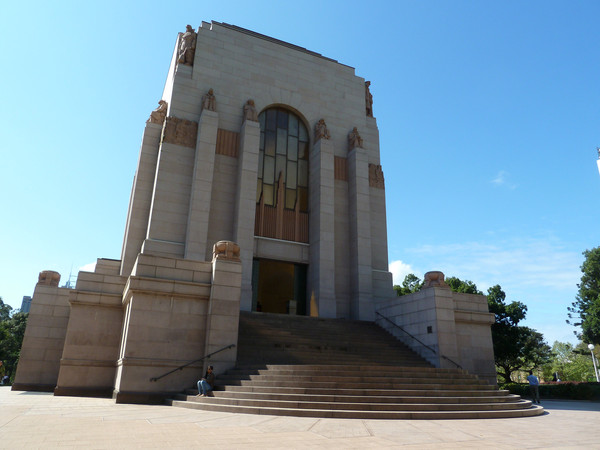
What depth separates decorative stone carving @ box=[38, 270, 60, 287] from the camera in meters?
24.2

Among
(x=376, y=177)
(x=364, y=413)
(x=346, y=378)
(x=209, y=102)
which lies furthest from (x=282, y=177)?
(x=364, y=413)

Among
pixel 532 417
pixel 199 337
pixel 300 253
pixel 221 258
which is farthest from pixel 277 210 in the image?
pixel 532 417

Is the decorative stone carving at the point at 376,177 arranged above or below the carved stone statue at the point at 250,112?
below

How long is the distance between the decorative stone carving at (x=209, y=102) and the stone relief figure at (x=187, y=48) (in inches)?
113

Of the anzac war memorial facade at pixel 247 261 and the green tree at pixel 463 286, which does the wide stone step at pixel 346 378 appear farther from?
the green tree at pixel 463 286

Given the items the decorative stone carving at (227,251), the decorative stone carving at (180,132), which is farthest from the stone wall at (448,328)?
the decorative stone carving at (180,132)

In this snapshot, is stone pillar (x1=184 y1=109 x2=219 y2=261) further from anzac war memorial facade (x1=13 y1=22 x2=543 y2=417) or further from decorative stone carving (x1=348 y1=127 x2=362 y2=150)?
decorative stone carving (x1=348 y1=127 x2=362 y2=150)

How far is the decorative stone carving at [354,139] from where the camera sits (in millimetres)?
32219

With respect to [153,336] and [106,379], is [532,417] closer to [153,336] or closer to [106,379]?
[153,336]

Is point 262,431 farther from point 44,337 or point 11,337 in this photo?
point 11,337

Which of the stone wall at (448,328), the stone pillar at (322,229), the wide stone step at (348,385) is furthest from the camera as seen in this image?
the stone pillar at (322,229)

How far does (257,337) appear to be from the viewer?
1972cm

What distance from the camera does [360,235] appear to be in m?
29.8

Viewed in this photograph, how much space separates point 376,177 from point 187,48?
16152 mm
